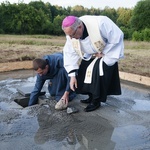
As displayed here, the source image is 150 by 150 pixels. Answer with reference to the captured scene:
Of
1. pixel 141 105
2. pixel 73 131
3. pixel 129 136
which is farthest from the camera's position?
pixel 141 105

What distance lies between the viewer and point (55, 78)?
4422 millimetres

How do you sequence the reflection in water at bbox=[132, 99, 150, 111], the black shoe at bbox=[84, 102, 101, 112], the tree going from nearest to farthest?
the black shoe at bbox=[84, 102, 101, 112] → the reflection in water at bbox=[132, 99, 150, 111] → the tree

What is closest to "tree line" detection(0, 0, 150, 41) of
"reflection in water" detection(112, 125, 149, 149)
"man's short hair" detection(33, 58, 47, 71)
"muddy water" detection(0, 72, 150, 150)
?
"muddy water" detection(0, 72, 150, 150)

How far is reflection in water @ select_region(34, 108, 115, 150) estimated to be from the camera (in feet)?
9.94

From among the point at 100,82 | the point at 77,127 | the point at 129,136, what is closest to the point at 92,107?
the point at 100,82

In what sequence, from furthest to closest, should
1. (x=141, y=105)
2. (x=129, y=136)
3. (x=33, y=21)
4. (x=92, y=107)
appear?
(x=33, y=21)
(x=141, y=105)
(x=92, y=107)
(x=129, y=136)

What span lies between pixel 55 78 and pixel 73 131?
1.26m

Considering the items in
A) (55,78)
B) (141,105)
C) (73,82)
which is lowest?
(141,105)

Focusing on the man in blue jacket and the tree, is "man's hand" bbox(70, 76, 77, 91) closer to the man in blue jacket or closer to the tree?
the man in blue jacket

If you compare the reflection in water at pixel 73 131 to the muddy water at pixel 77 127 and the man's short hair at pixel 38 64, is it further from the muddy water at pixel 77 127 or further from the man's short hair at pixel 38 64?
the man's short hair at pixel 38 64

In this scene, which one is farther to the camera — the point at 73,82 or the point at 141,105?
the point at 141,105

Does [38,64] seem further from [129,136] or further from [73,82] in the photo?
[129,136]

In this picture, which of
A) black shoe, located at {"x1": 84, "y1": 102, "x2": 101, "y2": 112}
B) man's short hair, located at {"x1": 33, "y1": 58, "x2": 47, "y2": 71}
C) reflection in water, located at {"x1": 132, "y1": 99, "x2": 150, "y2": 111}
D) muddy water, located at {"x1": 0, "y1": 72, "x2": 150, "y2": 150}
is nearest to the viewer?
muddy water, located at {"x1": 0, "y1": 72, "x2": 150, "y2": 150}

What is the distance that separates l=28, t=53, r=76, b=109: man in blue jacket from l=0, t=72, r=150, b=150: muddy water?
161 millimetres
